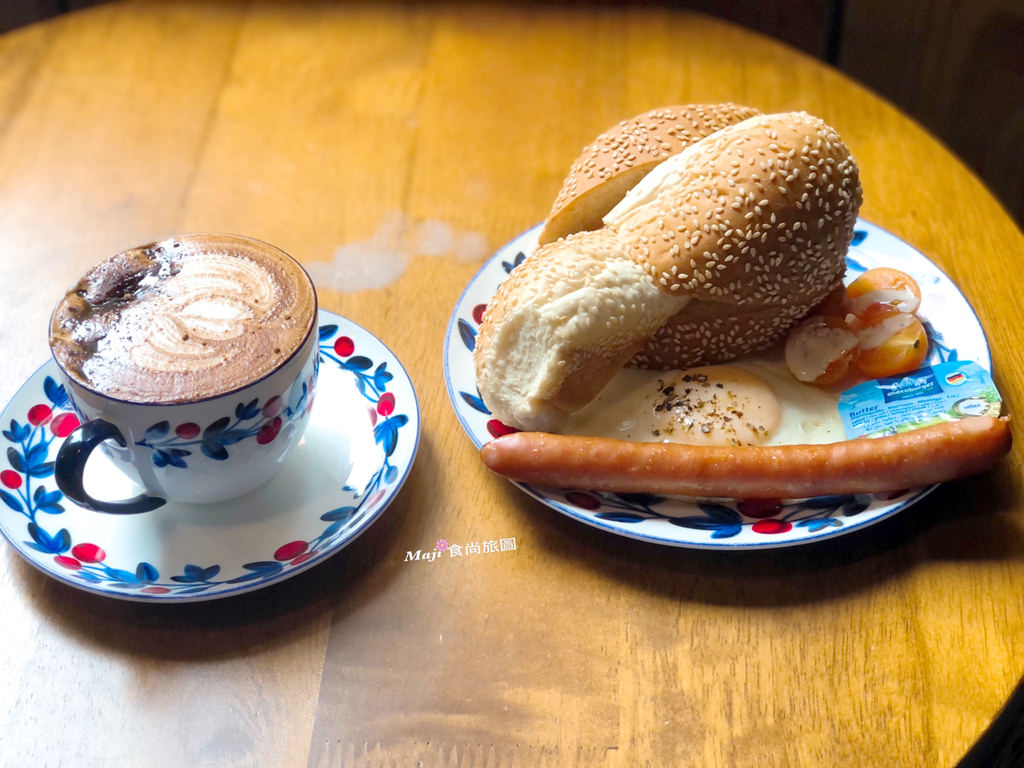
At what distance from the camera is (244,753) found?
0.82 metres

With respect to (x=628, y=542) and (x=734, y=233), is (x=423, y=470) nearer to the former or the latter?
(x=628, y=542)

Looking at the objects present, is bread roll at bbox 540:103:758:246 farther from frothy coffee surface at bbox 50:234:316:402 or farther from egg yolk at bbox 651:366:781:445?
frothy coffee surface at bbox 50:234:316:402

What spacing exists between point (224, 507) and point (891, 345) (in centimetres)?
78

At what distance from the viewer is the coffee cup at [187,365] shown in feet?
2.81

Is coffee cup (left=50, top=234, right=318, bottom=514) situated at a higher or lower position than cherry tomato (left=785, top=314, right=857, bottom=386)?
higher

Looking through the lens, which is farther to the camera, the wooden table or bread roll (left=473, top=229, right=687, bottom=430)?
bread roll (left=473, top=229, right=687, bottom=430)

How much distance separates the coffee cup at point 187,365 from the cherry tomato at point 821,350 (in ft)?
1.87

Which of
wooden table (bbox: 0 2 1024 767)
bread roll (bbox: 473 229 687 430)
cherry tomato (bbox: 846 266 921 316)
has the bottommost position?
wooden table (bbox: 0 2 1024 767)

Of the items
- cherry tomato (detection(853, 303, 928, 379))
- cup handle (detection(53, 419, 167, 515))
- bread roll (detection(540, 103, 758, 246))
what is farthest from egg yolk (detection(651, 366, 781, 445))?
cup handle (detection(53, 419, 167, 515))

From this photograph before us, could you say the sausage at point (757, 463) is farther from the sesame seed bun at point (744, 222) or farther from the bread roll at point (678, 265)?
the sesame seed bun at point (744, 222)

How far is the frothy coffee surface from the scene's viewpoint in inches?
33.8

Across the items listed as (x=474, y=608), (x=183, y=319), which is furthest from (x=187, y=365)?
(x=474, y=608)

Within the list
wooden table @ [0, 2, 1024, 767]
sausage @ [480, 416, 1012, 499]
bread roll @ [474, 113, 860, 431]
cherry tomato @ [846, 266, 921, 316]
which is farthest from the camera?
cherry tomato @ [846, 266, 921, 316]

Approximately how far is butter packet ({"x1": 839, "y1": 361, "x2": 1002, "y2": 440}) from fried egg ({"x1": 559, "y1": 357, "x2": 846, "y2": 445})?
26 millimetres
